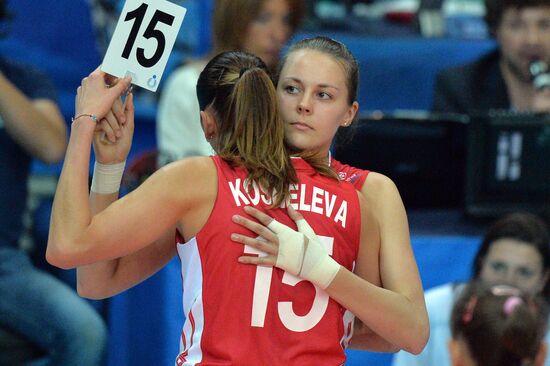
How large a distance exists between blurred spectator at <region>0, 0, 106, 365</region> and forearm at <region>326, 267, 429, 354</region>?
174 centimetres

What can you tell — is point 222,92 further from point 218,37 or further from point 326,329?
point 218,37

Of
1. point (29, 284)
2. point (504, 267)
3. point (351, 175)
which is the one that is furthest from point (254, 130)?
point (29, 284)

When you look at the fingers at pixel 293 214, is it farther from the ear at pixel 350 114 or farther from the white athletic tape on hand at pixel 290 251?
the ear at pixel 350 114

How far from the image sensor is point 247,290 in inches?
103

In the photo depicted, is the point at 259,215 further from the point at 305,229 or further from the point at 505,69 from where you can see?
the point at 505,69

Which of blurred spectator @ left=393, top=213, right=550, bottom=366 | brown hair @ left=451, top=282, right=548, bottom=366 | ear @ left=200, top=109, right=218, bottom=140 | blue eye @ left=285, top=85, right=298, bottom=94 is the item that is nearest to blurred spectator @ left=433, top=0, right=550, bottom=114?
blurred spectator @ left=393, top=213, right=550, bottom=366

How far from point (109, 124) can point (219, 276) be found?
0.48 m

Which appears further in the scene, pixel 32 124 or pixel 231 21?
pixel 231 21

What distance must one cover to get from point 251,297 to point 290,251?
140 millimetres

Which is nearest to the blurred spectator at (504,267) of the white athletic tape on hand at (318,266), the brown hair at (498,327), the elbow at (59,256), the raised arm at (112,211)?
the brown hair at (498,327)

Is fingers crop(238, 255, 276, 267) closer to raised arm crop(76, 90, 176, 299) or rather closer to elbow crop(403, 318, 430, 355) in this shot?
raised arm crop(76, 90, 176, 299)

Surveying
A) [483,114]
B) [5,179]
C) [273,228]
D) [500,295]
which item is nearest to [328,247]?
[273,228]

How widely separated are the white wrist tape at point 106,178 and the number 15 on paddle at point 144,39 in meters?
0.23

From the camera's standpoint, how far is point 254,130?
2.69m
